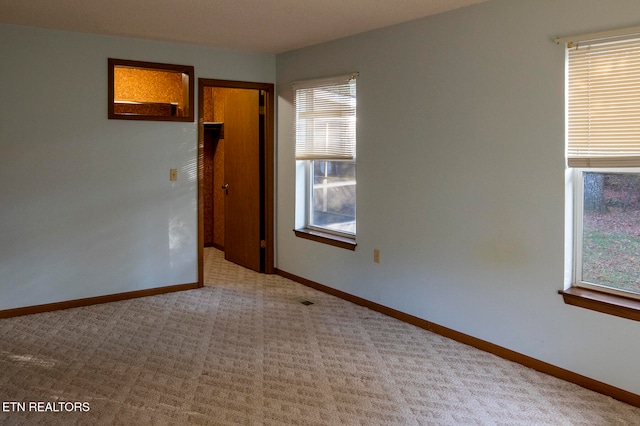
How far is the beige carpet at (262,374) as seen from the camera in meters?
2.67

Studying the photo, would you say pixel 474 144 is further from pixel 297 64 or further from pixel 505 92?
pixel 297 64

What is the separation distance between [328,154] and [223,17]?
1.49 metres

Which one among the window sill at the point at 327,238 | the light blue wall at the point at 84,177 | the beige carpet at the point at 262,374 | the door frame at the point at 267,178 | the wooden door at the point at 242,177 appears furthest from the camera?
the wooden door at the point at 242,177

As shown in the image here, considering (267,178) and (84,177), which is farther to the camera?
(267,178)

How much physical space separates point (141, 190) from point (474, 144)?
2.84 meters

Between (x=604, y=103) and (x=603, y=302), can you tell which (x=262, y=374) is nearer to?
(x=603, y=302)

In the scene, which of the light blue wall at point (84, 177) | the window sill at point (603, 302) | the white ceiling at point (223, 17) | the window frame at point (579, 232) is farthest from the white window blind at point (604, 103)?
the light blue wall at point (84, 177)

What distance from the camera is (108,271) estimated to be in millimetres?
4594

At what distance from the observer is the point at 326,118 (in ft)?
15.6

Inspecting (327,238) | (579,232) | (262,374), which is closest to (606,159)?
(579,232)

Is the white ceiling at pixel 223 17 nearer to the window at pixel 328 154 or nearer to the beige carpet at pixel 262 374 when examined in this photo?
the window at pixel 328 154

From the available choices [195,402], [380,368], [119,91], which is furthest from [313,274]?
[119,91]

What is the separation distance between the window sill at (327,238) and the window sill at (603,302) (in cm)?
189

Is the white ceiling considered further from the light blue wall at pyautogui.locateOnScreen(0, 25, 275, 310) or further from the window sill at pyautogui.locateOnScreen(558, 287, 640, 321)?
the window sill at pyautogui.locateOnScreen(558, 287, 640, 321)
